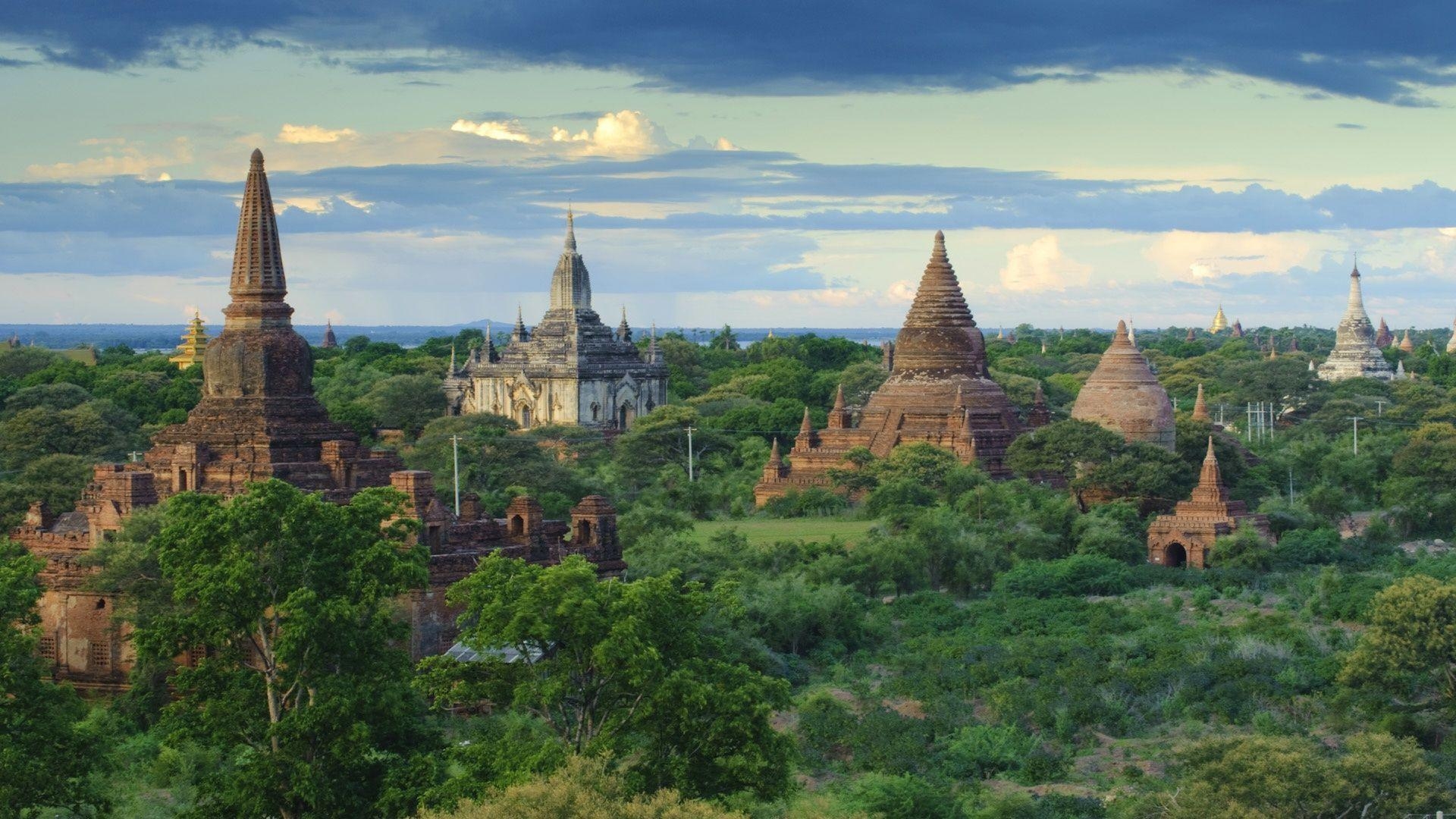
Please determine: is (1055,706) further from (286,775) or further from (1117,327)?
(1117,327)

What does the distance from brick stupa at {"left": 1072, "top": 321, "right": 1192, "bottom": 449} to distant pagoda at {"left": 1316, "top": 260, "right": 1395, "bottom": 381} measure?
6721 centimetres

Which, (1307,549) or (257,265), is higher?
(257,265)

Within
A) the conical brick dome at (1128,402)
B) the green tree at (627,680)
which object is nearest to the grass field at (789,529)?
the conical brick dome at (1128,402)

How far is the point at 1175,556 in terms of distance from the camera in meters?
46.4

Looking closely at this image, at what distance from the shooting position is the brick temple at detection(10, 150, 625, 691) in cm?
3134

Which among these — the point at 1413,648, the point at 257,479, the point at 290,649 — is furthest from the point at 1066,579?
the point at 290,649

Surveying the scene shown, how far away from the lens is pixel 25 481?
1802 inches

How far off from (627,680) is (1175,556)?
26952 millimetres

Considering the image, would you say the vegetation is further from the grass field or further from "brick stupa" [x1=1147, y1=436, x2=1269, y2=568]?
"brick stupa" [x1=1147, y1=436, x2=1269, y2=568]

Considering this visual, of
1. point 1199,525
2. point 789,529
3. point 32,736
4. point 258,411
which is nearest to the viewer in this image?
point 32,736

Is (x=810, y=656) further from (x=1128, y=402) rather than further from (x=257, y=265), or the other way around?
(x=1128, y=402)

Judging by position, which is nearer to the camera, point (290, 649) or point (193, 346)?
point (290, 649)

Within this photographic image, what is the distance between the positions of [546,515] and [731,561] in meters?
7.46

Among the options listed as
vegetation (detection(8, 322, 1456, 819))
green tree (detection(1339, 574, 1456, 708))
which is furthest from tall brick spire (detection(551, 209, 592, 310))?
green tree (detection(1339, 574, 1456, 708))
